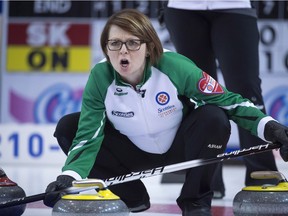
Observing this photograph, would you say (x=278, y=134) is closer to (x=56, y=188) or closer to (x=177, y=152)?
(x=177, y=152)

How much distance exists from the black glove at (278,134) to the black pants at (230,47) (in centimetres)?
89

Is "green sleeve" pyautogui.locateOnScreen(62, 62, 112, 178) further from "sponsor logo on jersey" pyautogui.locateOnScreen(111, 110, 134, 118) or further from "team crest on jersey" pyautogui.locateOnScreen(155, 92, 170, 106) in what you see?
"team crest on jersey" pyautogui.locateOnScreen(155, 92, 170, 106)

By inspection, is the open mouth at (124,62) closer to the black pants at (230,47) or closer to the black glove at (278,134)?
the black glove at (278,134)

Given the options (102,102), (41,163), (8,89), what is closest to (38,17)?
(8,89)

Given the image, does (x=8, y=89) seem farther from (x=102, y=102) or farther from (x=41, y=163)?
(x=102, y=102)

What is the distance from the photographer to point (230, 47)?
3.33 metres

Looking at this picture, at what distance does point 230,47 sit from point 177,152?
80 cm

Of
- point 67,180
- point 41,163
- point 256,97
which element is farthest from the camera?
point 41,163

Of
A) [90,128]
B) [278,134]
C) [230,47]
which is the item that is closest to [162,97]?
[90,128]

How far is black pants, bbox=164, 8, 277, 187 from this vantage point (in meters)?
3.33

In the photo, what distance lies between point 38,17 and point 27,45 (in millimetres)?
284

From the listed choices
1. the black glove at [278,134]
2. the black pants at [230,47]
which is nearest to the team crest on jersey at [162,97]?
the black glove at [278,134]

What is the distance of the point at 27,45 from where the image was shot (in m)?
6.82

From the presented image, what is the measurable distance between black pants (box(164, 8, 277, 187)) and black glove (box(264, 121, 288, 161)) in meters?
0.89
